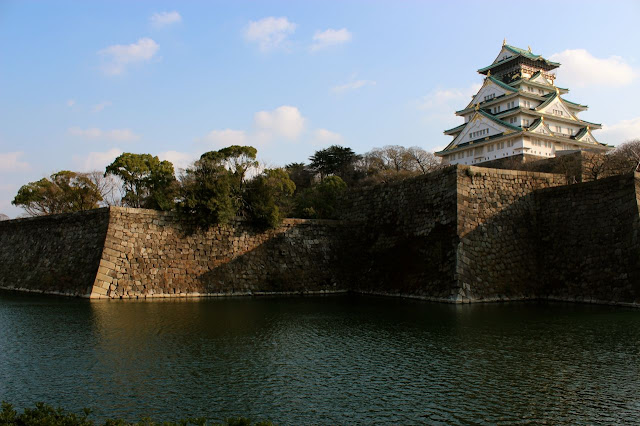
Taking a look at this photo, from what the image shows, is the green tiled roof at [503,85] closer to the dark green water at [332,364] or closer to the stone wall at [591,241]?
the stone wall at [591,241]

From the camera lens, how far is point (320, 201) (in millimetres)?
31016

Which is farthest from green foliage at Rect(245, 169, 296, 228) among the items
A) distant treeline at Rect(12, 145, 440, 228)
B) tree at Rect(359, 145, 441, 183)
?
tree at Rect(359, 145, 441, 183)

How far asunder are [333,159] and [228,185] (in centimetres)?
2865

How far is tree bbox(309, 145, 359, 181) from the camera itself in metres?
47.4

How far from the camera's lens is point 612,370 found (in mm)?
8062

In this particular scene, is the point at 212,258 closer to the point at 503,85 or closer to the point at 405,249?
the point at 405,249

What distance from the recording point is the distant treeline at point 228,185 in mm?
19438

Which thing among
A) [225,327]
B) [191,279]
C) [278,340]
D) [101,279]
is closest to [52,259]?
[101,279]

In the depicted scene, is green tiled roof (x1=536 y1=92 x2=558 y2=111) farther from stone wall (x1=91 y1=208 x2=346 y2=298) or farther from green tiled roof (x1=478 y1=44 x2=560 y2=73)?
stone wall (x1=91 y1=208 x2=346 y2=298)

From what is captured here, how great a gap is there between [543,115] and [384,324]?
3178 centimetres

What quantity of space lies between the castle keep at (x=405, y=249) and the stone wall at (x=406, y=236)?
51mm

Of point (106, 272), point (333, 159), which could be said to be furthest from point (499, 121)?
point (106, 272)

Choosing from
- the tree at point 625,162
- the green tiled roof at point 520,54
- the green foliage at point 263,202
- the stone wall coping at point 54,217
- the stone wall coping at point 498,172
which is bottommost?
the stone wall coping at point 54,217

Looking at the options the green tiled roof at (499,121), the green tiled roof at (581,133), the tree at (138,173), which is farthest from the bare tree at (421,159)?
the tree at (138,173)
